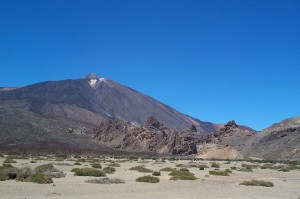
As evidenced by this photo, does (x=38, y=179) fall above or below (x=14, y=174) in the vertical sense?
below

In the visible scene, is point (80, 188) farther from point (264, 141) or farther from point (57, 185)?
point (264, 141)

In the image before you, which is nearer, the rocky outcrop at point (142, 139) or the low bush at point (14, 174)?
the low bush at point (14, 174)

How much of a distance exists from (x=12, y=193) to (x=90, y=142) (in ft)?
391

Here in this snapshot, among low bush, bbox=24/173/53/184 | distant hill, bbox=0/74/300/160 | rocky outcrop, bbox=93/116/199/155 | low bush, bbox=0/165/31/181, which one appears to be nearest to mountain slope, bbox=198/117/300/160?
distant hill, bbox=0/74/300/160

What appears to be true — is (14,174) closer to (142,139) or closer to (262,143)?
(262,143)

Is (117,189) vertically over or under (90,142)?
under

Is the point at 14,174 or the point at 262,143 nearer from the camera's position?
the point at 14,174

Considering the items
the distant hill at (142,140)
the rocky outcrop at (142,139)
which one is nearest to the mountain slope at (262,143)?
the distant hill at (142,140)

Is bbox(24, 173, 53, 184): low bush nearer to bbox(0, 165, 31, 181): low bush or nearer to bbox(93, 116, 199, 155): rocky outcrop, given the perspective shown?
bbox(0, 165, 31, 181): low bush

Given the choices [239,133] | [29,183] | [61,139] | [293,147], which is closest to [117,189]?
[29,183]

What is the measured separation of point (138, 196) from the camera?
61.2 feet

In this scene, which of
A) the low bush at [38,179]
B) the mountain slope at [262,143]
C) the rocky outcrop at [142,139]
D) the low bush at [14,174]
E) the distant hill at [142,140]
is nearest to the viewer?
the low bush at [38,179]

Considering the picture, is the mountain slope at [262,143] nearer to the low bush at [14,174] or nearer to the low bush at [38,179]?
the low bush at [14,174]

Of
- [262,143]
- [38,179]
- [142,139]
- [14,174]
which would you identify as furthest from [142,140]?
[38,179]
